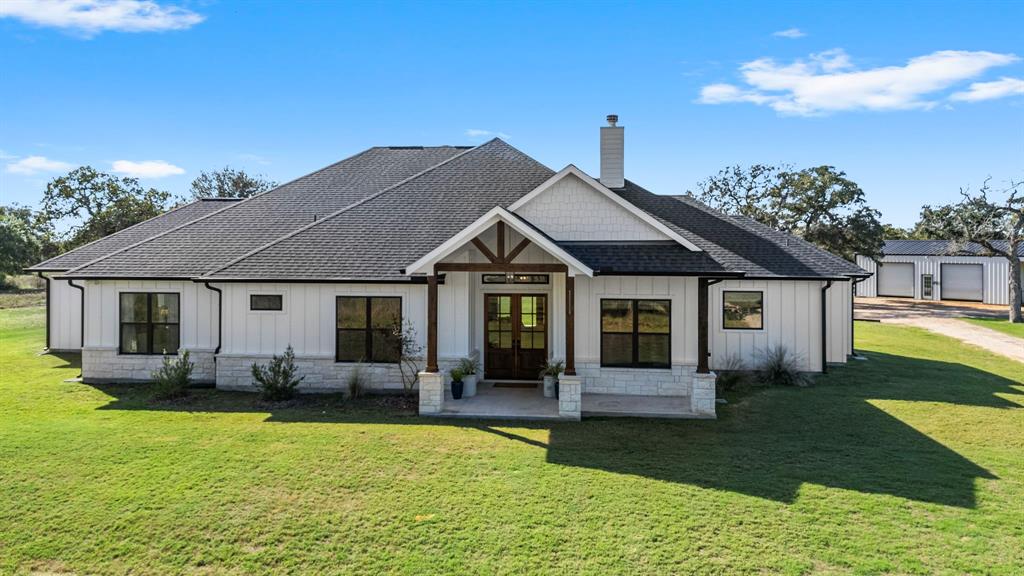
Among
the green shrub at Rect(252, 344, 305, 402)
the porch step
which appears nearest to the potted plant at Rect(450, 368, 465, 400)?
the porch step

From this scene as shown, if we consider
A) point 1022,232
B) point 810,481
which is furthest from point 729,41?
point 1022,232

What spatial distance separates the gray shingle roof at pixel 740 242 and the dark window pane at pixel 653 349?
11.0 ft

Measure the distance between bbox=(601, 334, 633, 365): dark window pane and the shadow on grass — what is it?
2217 mm

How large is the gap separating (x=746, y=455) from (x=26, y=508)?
10.0m

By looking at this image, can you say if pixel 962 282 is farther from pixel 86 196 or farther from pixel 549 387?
pixel 86 196

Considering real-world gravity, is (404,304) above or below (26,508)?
above

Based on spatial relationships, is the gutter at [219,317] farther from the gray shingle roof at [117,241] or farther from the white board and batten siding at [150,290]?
the gray shingle roof at [117,241]

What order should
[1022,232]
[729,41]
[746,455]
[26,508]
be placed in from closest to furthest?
[26,508] → [746,455] → [729,41] → [1022,232]

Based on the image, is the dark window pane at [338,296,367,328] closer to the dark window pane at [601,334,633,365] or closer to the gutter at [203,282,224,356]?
the gutter at [203,282,224,356]

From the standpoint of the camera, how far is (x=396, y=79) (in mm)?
18812

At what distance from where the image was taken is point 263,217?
17.4m

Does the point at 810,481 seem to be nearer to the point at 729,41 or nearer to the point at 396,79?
the point at 729,41

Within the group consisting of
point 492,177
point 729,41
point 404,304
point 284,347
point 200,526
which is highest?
point 729,41

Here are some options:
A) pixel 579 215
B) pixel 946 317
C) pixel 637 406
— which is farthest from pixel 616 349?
pixel 946 317
